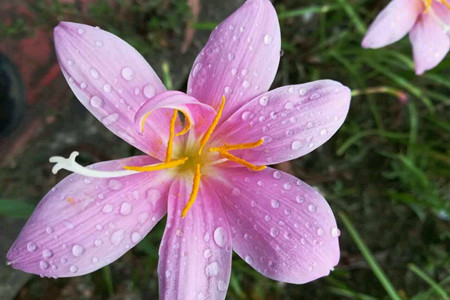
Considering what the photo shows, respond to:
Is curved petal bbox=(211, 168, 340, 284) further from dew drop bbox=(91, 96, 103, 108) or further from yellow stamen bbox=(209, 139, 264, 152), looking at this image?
dew drop bbox=(91, 96, 103, 108)

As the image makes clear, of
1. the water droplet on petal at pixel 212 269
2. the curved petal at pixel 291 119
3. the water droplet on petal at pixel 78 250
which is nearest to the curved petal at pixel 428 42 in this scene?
the curved petal at pixel 291 119

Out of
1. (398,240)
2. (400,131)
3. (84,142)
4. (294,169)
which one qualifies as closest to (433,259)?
(398,240)

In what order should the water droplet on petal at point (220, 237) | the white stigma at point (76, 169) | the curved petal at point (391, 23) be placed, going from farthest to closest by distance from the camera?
the curved petal at point (391, 23)
the water droplet on petal at point (220, 237)
the white stigma at point (76, 169)

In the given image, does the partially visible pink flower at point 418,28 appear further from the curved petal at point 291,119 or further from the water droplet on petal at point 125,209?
the water droplet on petal at point 125,209

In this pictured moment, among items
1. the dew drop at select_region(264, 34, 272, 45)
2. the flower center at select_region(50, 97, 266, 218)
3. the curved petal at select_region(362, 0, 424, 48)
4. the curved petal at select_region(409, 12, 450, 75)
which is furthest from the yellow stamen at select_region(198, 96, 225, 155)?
the curved petal at select_region(409, 12, 450, 75)

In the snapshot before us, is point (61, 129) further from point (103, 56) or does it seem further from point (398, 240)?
point (398, 240)

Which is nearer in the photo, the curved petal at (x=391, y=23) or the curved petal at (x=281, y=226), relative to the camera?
the curved petal at (x=281, y=226)

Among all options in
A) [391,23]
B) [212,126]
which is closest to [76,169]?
[212,126]
